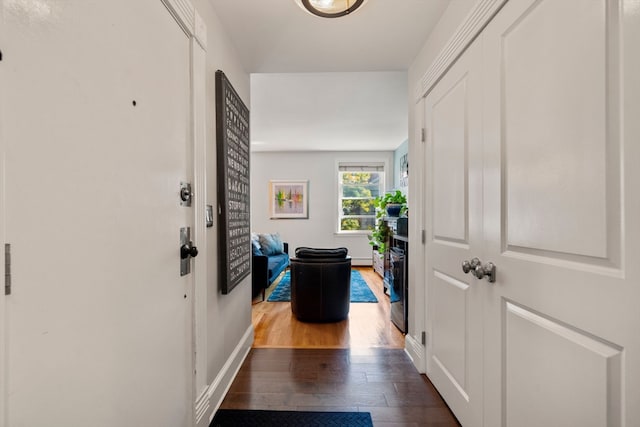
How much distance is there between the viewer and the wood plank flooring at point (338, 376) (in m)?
1.68

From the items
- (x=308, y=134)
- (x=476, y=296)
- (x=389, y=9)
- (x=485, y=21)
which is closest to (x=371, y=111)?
(x=308, y=134)

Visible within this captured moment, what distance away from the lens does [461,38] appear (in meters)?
1.50

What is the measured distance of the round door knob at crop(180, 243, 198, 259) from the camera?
4.30ft

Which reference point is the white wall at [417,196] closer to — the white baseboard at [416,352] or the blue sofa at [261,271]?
the white baseboard at [416,352]

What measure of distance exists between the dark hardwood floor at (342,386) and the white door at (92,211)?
69 cm

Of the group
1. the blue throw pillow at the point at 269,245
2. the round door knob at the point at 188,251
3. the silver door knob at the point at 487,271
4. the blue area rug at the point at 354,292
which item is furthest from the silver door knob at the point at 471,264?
the blue throw pillow at the point at 269,245

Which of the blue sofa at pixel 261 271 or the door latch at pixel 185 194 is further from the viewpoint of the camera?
the blue sofa at pixel 261 271

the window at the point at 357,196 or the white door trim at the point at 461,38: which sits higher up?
the white door trim at the point at 461,38

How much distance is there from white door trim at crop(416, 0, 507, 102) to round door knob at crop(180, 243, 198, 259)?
163 cm

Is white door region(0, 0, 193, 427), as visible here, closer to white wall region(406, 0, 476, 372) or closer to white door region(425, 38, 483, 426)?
white door region(425, 38, 483, 426)

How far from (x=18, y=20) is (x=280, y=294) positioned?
3.87 meters

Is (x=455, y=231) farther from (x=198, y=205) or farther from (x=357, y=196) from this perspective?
(x=357, y=196)

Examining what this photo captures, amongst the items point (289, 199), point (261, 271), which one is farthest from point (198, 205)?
point (289, 199)

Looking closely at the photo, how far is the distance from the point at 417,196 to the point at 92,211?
1.96 meters
